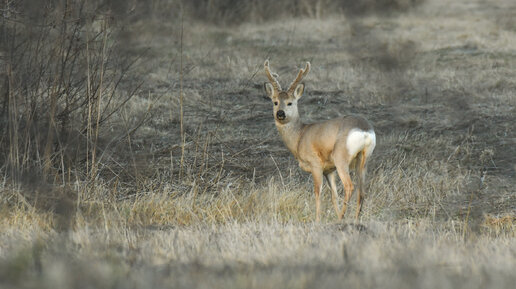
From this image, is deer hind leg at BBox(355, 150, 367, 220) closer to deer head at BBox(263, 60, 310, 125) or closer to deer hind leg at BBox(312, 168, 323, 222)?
deer hind leg at BBox(312, 168, 323, 222)

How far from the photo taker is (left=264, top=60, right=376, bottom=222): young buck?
8.04m

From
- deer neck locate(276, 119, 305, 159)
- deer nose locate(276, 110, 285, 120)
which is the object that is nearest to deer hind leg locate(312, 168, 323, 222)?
deer neck locate(276, 119, 305, 159)

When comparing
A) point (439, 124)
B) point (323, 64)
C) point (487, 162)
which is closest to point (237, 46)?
point (323, 64)

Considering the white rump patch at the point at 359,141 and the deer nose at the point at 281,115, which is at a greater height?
the deer nose at the point at 281,115

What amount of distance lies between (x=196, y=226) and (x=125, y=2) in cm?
281

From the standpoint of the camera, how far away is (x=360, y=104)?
45.3ft

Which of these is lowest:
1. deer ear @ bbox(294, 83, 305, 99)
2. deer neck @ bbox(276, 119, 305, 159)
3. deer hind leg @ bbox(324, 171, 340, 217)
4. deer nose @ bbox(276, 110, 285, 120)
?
deer hind leg @ bbox(324, 171, 340, 217)

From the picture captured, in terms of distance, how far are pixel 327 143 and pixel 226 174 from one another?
1697 mm

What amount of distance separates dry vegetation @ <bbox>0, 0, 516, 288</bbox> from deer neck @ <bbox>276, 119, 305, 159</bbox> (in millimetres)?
488

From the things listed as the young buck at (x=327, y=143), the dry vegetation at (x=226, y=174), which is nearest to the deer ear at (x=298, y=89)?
the young buck at (x=327, y=143)

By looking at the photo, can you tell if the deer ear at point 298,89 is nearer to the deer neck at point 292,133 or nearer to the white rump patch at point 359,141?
the deer neck at point 292,133

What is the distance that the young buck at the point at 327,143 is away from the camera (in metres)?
8.04

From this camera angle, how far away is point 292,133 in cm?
902

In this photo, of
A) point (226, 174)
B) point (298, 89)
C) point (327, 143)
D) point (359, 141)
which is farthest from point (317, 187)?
point (226, 174)
